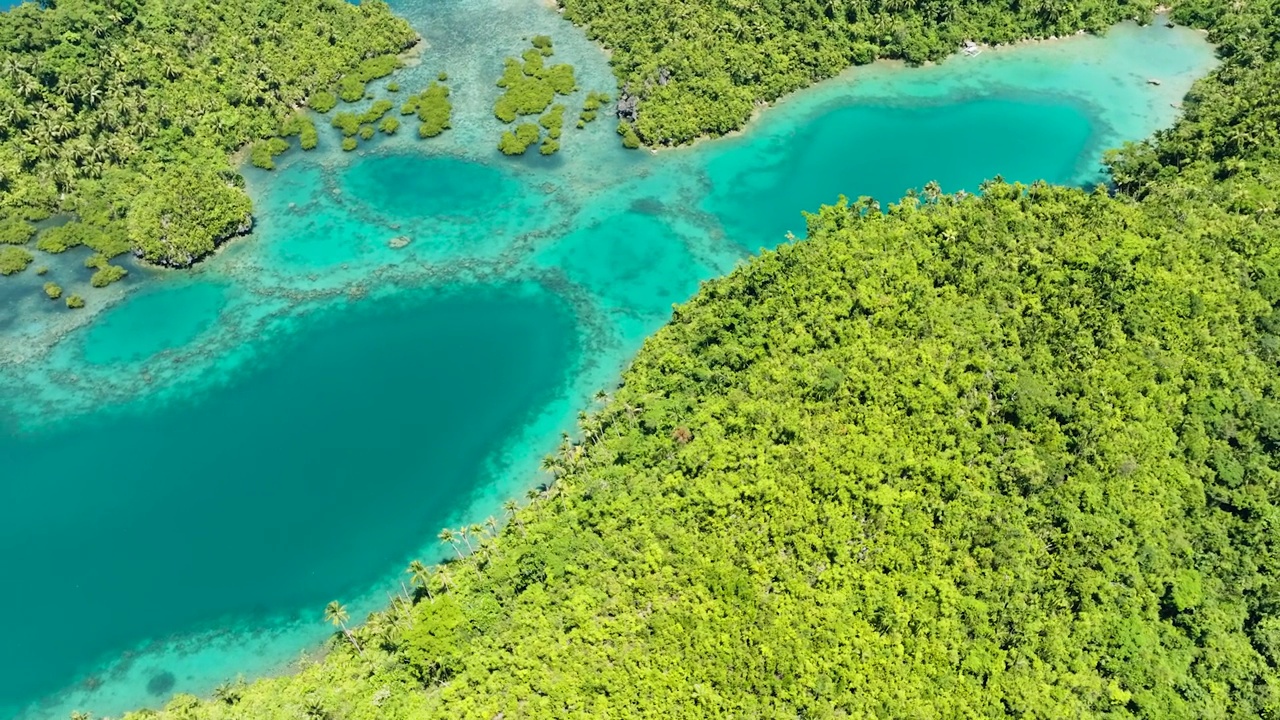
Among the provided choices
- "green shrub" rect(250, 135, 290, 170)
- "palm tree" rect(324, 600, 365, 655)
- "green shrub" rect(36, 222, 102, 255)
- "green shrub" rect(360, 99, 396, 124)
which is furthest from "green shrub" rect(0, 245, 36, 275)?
"palm tree" rect(324, 600, 365, 655)

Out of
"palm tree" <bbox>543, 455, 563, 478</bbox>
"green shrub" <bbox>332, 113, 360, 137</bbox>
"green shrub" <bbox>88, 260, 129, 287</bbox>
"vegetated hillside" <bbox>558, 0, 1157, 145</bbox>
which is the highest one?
"vegetated hillside" <bbox>558, 0, 1157, 145</bbox>

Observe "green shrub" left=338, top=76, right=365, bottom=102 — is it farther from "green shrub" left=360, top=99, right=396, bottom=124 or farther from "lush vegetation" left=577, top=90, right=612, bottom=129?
"lush vegetation" left=577, top=90, right=612, bottom=129

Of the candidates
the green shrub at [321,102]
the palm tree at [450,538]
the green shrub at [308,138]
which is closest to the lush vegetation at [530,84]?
the green shrub at [321,102]

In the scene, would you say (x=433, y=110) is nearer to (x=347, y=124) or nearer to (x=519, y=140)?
(x=347, y=124)

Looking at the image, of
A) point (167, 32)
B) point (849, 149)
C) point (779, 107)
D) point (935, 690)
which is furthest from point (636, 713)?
point (167, 32)

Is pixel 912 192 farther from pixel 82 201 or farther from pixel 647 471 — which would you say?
pixel 82 201
